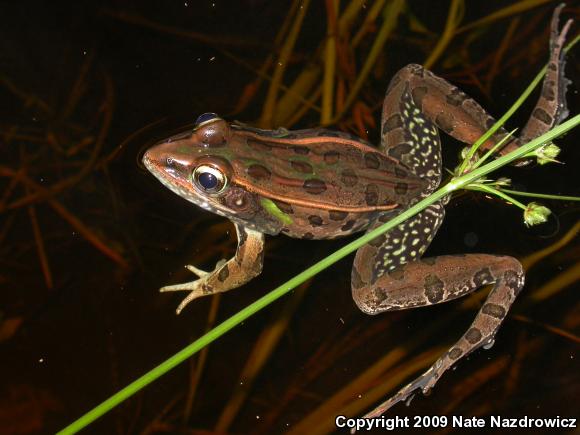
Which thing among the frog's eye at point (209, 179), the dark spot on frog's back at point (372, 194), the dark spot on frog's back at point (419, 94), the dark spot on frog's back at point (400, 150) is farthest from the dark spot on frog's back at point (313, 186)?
the dark spot on frog's back at point (419, 94)

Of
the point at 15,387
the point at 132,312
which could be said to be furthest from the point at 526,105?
the point at 15,387

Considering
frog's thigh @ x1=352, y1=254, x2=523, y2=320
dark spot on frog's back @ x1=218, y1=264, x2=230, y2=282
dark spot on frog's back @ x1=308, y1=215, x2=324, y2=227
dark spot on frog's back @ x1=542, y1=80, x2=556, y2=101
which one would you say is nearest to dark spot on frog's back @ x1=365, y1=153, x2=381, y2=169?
dark spot on frog's back @ x1=308, y1=215, x2=324, y2=227

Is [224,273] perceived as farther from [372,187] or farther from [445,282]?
[445,282]

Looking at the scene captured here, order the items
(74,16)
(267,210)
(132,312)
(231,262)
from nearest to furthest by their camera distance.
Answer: (267,210), (231,262), (132,312), (74,16)

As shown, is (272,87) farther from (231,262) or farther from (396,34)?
(231,262)

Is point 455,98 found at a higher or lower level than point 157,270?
higher

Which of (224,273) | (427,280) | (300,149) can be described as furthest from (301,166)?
(427,280)

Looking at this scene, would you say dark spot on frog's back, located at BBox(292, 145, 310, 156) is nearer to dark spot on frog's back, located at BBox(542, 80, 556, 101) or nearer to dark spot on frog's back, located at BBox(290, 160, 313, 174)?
dark spot on frog's back, located at BBox(290, 160, 313, 174)
